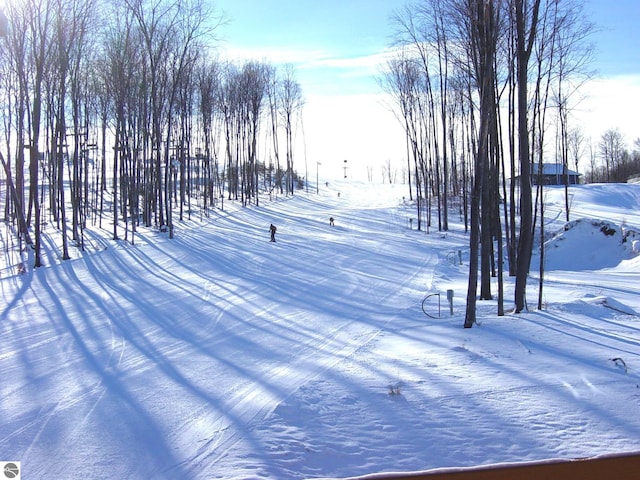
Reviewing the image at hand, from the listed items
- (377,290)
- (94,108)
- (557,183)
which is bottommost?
(377,290)

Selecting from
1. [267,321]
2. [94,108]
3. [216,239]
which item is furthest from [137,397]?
[94,108]

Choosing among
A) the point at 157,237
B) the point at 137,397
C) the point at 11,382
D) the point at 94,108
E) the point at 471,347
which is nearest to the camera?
the point at 137,397

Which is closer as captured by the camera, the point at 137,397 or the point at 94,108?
the point at 137,397

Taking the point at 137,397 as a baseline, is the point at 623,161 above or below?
above

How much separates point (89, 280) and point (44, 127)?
1603 centimetres

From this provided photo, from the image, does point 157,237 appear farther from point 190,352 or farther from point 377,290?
point 190,352

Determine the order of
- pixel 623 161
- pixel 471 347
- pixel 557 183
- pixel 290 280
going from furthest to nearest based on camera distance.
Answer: pixel 623 161
pixel 557 183
pixel 290 280
pixel 471 347

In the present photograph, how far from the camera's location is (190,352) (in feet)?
30.4

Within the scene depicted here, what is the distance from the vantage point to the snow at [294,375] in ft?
17.1

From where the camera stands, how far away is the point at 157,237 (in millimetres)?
27125

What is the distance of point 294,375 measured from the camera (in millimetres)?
7898

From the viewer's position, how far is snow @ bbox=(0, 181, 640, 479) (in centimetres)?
520

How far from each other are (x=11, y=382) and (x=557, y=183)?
210 feet

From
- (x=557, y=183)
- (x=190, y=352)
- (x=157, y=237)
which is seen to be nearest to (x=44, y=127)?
(x=157, y=237)
